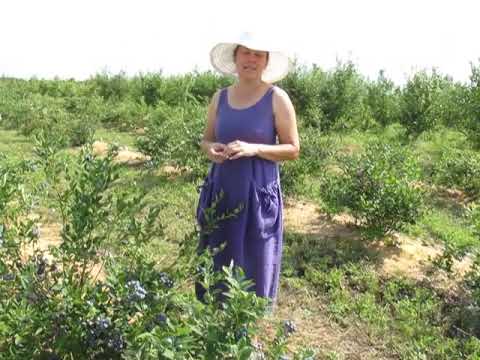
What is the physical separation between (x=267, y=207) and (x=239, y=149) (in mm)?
393

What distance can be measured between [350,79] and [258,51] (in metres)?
10.5

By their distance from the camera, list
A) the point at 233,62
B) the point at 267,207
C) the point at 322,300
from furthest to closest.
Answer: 1. the point at 322,300
2. the point at 233,62
3. the point at 267,207

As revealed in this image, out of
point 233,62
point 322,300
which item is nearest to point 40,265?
point 233,62

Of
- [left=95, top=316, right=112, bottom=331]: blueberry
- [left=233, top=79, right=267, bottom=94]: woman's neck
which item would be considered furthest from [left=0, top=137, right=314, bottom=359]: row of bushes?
[left=233, top=79, right=267, bottom=94]: woman's neck

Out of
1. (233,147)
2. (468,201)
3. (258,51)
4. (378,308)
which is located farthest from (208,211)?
(468,201)

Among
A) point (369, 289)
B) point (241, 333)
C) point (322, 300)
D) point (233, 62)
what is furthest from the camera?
point (369, 289)

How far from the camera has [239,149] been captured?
2215 mm

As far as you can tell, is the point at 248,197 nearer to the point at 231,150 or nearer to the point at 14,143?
the point at 231,150

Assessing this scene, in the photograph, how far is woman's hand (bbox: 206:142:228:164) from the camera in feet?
7.45

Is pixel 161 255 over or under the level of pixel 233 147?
under

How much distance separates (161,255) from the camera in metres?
4.37

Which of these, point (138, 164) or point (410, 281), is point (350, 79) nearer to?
point (138, 164)

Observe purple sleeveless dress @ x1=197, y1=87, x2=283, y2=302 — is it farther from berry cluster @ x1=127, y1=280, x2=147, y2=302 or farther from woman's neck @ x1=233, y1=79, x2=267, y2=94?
berry cluster @ x1=127, y1=280, x2=147, y2=302

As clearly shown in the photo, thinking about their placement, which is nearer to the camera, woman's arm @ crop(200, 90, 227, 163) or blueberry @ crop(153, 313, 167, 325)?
blueberry @ crop(153, 313, 167, 325)
